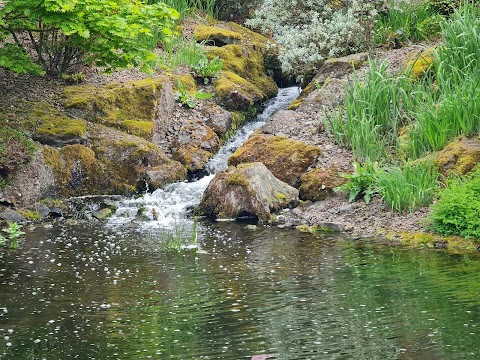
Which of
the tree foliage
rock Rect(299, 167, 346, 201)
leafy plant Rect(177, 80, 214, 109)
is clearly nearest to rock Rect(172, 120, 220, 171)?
leafy plant Rect(177, 80, 214, 109)

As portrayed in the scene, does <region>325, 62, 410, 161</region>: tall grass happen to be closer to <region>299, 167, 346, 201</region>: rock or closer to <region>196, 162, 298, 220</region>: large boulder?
<region>299, 167, 346, 201</region>: rock

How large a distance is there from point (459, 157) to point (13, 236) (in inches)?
279

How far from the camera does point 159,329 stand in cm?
696

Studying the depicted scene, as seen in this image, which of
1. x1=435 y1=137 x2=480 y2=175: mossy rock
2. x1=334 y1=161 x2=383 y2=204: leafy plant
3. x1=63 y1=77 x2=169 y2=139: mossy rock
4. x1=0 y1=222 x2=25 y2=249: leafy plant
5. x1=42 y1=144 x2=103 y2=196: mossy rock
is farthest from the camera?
x1=63 y1=77 x2=169 y2=139: mossy rock

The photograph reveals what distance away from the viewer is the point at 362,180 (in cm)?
1259

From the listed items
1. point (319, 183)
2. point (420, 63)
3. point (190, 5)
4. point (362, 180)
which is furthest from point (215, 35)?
point (362, 180)

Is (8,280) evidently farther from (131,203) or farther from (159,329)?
(131,203)

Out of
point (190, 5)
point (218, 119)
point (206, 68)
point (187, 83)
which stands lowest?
point (218, 119)

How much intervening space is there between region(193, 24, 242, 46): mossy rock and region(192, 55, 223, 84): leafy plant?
161 centimetres

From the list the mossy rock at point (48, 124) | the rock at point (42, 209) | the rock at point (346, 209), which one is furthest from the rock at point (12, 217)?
the rock at point (346, 209)

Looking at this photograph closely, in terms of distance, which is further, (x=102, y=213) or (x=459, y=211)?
(x=102, y=213)

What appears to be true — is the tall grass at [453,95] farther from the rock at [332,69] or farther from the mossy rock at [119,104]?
the mossy rock at [119,104]

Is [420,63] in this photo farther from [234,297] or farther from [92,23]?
[234,297]

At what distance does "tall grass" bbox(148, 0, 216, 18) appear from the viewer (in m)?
20.6
